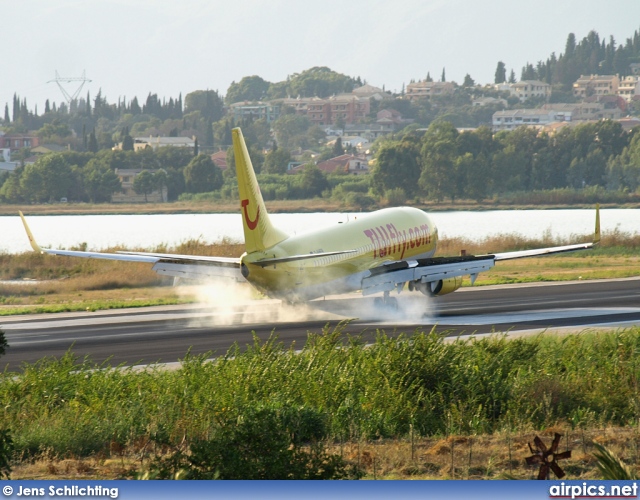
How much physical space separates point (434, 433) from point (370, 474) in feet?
16.3

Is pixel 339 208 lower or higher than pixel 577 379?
lower

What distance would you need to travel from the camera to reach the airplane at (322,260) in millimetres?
43125

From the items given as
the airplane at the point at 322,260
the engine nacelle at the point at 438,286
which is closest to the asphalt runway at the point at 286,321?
the engine nacelle at the point at 438,286

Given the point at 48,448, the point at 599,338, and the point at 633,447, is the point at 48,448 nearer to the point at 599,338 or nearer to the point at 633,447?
the point at 633,447

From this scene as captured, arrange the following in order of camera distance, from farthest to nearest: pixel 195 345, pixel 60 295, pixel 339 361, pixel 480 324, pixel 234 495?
pixel 60 295
pixel 480 324
pixel 195 345
pixel 339 361
pixel 234 495

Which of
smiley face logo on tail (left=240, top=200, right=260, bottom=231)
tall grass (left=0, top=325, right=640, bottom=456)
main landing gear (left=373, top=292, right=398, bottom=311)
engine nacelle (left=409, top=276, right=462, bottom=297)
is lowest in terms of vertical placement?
main landing gear (left=373, top=292, right=398, bottom=311)

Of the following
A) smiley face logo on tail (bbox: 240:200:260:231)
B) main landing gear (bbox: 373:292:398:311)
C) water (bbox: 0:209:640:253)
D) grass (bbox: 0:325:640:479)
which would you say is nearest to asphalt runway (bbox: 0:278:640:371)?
main landing gear (bbox: 373:292:398:311)

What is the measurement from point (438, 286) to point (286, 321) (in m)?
9.33

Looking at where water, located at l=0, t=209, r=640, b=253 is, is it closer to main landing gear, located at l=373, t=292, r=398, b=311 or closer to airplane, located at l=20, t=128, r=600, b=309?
airplane, located at l=20, t=128, r=600, b=309

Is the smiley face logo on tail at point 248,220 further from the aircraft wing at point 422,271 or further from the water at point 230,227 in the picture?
the water at point 230,227

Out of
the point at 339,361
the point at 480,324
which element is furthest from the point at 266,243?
the point at 339,361

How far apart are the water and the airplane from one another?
195 ft

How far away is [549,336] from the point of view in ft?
115

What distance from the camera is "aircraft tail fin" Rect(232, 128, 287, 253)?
42.6m
